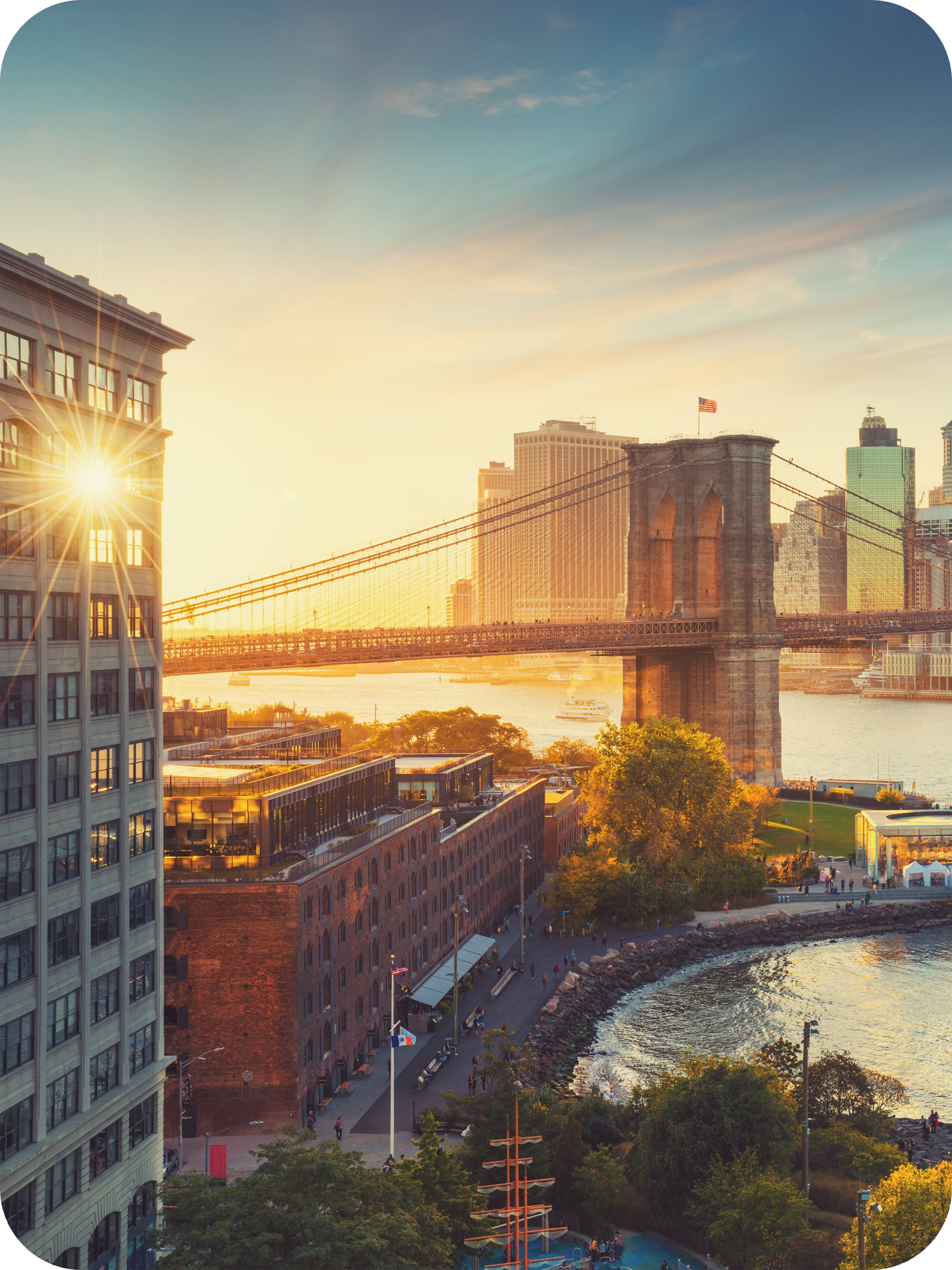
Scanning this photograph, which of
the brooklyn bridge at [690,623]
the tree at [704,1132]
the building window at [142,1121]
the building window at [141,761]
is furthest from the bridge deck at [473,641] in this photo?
the building window at [142,1121]

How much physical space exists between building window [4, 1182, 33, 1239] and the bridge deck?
Result: 47221 millimetres

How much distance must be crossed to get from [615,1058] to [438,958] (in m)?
8.05

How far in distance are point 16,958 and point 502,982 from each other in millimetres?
28580

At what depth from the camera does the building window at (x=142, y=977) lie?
25.9m

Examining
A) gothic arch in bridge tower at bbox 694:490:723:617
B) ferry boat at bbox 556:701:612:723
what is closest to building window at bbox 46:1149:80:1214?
gothic arch in bridge tower at bbox 694:490:723:617

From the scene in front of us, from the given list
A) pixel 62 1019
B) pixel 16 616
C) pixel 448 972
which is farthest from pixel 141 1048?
pixel 448 972

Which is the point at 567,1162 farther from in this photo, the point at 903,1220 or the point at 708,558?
the point at 708,558

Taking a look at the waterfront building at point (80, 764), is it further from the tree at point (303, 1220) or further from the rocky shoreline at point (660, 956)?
the rocky shoreline at point (660, 956)

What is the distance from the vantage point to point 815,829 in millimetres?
78875

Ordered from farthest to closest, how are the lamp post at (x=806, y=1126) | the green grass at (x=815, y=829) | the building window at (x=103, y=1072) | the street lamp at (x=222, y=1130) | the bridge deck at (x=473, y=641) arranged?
the green grass at (x=815, y=829) < the bridge deck at (x=473, y=641) < the street lamp at (x=222, y=1130) < the lamp post at (x=806, y=1126) < the building window at (x=103, y=1072)

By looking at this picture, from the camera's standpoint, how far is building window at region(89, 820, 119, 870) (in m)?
24.7

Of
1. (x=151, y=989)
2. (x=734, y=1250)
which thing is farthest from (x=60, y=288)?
(x=734, y=1250)

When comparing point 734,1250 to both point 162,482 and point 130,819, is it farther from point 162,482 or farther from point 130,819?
point 162,482

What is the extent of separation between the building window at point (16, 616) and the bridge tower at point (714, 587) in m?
67.1
